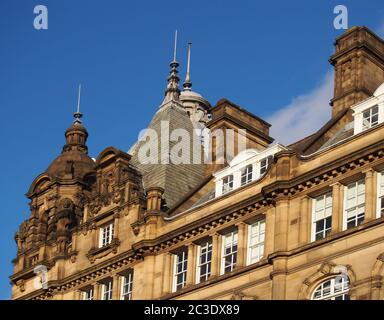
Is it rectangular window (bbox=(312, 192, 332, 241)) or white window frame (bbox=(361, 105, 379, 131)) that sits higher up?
white window frame (bbox=(361, 105, 379, 131))

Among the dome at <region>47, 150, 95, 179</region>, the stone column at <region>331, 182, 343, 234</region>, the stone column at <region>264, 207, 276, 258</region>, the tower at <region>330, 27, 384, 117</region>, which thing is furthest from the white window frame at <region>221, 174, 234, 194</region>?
the dome at <region>47, 150, 95, 179</region>

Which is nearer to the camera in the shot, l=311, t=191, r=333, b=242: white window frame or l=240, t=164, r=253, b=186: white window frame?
l=311, t=191, r=333, b=242: white window frame

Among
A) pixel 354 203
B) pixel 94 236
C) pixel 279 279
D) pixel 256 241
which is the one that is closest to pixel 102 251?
pixel 94 236

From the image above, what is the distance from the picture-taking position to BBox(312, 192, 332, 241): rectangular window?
52.6 m

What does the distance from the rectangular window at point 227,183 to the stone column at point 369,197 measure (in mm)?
9467

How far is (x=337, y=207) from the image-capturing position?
52.0 meters

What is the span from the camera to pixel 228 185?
5975 centimetres

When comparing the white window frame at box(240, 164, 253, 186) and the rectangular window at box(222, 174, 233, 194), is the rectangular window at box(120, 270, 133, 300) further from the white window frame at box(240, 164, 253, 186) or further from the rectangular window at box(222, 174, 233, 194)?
the white window frame at box(240, 164, 253, 186)

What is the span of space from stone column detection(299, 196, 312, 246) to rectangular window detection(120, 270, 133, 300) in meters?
10.5

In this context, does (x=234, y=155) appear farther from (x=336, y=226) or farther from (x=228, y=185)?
(x=336, y=226)

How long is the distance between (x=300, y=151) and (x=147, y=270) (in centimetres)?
893
